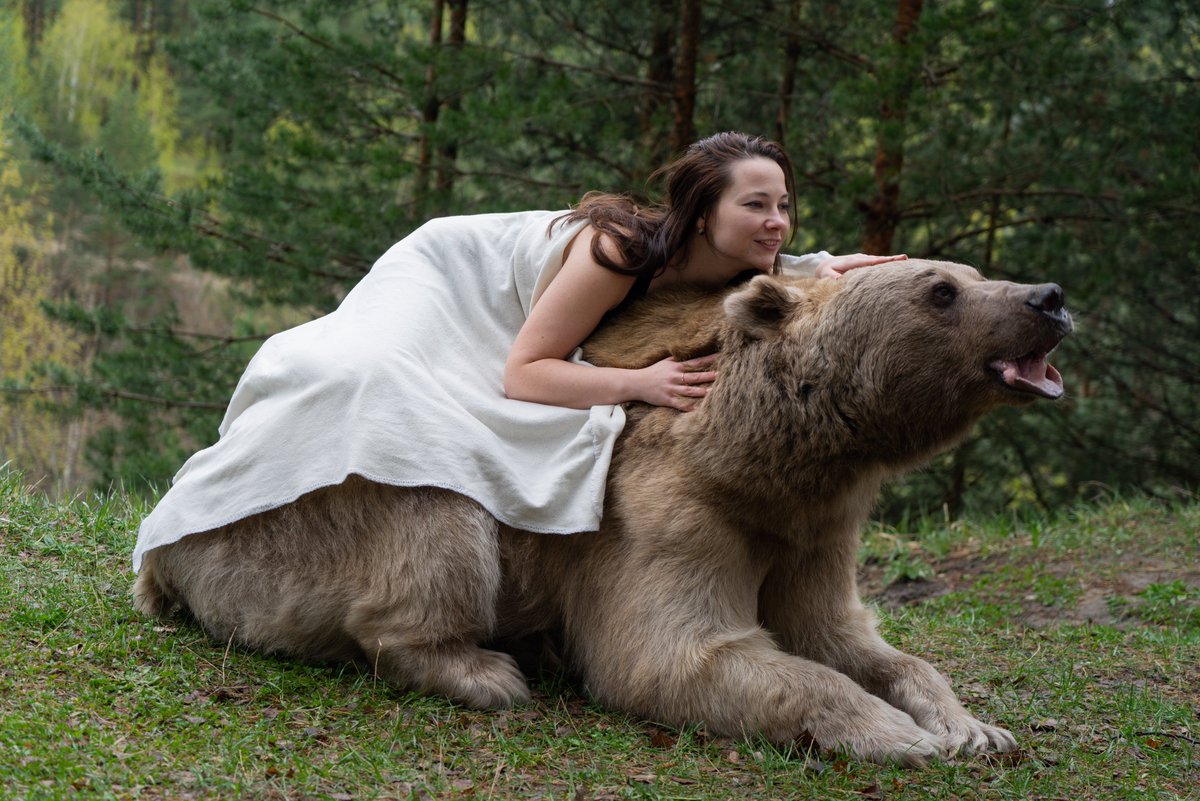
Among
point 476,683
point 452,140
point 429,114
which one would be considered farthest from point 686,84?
point 476,683

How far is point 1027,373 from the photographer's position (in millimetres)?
3705

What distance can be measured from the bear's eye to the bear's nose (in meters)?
0.25

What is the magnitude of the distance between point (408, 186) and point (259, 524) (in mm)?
8100

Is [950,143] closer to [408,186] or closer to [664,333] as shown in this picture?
[408,186]

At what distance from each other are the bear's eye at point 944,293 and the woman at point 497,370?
51 centimetres

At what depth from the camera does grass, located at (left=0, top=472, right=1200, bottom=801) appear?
3211 millimetres

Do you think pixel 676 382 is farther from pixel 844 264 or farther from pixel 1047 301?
pixel 1047 301

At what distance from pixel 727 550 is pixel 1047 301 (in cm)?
129

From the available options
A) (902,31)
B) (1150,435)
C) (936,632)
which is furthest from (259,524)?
(1150,435)

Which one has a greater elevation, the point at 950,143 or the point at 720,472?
the point at 950,143

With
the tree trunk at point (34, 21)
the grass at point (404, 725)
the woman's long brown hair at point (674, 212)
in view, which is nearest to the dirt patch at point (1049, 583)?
the grass at point (404, 725)

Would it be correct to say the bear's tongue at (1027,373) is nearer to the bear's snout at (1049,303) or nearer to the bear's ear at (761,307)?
the bear's snout at (1049,303)

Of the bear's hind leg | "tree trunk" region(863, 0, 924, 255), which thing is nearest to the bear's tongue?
the bear's hind leg

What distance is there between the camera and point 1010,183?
35.6 feet
